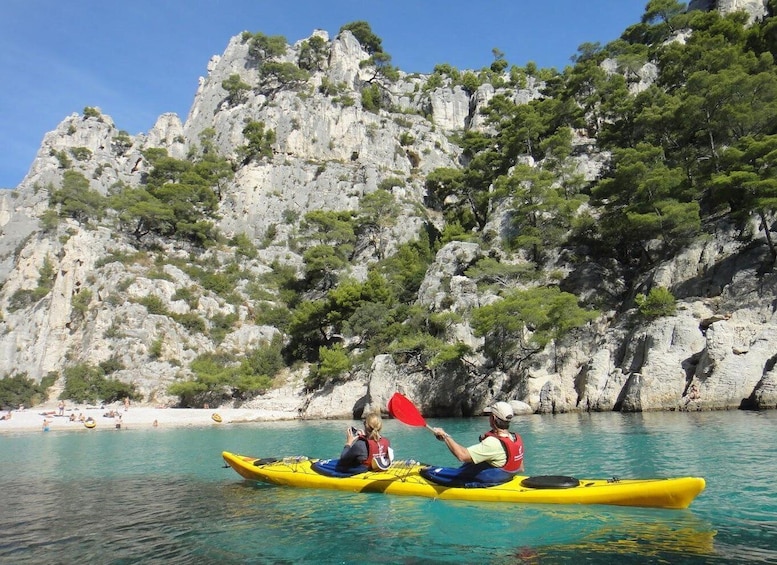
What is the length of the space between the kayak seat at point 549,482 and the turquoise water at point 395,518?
30 centimetres

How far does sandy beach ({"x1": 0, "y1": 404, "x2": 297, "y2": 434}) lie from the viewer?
28.2 m

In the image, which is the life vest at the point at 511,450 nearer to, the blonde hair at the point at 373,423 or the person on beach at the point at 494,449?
the person on beach at the point at 494,449

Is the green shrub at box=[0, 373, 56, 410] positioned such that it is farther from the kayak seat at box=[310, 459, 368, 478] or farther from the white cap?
the white cap

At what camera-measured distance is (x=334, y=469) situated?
8.79 m

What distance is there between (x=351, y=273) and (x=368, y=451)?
3689 centimetres

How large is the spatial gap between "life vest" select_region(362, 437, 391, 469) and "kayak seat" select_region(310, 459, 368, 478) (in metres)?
0.17

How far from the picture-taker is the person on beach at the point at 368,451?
8.38 metres

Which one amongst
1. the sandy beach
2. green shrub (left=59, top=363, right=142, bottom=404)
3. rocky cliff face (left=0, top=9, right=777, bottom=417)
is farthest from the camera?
green shrub (left=59, top=363, right=142, bottom=404)

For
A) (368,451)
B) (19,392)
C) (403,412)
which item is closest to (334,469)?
(368,451)

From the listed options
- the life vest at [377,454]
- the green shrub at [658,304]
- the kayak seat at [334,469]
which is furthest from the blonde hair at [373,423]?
the green shrub at [658,304]

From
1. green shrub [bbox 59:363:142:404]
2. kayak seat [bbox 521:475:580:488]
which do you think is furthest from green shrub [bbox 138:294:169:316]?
kayak seat [bbox 521:475:580:488]

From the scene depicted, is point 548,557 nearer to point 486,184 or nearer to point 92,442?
point 92,442

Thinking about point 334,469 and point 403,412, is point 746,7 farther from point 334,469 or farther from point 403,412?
point 334,469

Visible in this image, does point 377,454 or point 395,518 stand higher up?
point 377,454
